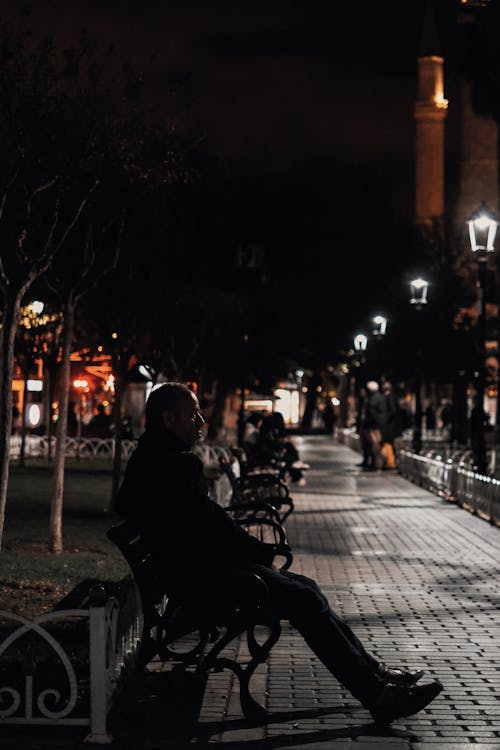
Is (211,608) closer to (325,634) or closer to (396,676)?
(325,634)

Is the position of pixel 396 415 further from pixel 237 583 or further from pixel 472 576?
pixel 237 583

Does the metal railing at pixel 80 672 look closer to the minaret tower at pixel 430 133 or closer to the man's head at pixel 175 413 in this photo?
the man's head at pixel 175 413

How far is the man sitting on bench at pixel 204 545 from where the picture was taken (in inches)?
261

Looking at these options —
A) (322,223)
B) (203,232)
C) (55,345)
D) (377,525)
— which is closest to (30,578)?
(377,525)

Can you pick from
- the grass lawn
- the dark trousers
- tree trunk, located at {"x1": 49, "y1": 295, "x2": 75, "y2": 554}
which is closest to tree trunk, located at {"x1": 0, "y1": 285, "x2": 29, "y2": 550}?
the grass lawn

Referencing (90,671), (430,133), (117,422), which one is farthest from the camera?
(430,133)

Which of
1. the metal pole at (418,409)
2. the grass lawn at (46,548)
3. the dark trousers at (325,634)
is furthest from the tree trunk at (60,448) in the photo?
the metal pole at (418,409)

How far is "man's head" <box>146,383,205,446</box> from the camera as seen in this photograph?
7031 millimetres

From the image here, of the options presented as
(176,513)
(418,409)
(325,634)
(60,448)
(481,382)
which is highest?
(481,382)

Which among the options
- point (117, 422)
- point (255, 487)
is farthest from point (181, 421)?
point (117, 422)

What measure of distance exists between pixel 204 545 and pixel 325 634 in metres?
0.72

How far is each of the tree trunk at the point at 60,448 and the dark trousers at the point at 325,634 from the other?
283 inches

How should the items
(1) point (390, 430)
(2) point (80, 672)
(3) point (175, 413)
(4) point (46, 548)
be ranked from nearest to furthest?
(3) point (175, 413) → (2) point (80, 672) → (4) point (46, 548) → (1) point (390, 430)

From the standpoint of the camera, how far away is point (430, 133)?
394 feet
